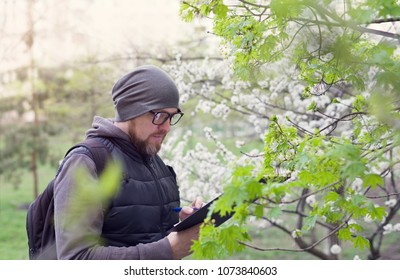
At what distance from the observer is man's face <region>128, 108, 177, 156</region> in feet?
5.65

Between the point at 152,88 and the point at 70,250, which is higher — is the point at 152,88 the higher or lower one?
the higher one

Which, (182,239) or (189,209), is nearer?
(182,239)

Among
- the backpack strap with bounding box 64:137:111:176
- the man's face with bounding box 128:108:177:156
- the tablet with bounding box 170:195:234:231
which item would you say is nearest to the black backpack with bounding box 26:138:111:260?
the backpack strap with bounding box 64:137:111:176

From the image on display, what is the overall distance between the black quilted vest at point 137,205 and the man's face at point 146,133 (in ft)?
0.08

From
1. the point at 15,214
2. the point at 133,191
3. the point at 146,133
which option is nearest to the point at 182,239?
the point at 133,191

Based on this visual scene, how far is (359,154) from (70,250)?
72 centimetres

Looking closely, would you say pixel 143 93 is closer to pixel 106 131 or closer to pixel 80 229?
pixel 106 131

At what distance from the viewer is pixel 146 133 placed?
67.9 inches

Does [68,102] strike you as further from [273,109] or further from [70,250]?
[70,250]

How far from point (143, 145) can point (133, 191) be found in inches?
5.3

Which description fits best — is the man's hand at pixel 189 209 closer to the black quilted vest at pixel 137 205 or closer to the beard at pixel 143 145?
the black quilted vest at pixel 137 205

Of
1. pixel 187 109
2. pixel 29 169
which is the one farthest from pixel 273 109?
pixel 29 169

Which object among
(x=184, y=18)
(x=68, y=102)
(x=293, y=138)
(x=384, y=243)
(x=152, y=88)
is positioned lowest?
(x=384, y=243)

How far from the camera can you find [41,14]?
282 inches
